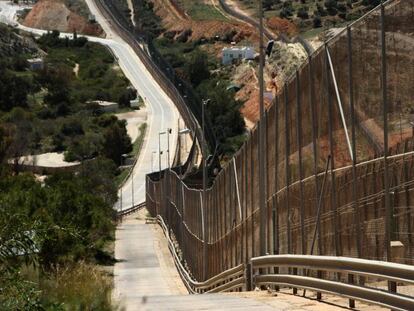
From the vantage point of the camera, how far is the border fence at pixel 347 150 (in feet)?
46.3

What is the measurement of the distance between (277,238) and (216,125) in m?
95.0

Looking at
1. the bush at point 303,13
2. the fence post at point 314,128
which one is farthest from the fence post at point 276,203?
the bush at point 303,13

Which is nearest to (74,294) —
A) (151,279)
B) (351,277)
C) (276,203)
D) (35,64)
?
(351,277)

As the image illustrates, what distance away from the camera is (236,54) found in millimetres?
156250

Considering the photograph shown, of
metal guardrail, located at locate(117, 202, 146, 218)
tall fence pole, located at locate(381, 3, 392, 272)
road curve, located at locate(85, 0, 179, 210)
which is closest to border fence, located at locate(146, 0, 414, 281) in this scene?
tall fence pole, located at locate(381, 3, 392, 272)

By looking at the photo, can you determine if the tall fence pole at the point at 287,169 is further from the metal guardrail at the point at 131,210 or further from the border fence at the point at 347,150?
the metal guardrail at the point at 131,210

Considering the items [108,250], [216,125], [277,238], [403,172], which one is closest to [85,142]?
[216,125]

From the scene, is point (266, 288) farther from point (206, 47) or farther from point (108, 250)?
point (206, 47)

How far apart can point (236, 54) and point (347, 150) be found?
461 ft

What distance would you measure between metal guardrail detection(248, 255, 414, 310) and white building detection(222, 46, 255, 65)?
445ft

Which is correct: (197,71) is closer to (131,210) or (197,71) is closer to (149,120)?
(149,120)

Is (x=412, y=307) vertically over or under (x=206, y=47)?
under

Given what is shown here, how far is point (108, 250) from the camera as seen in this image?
6675 centimetres

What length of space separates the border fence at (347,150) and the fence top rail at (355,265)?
494 millimetres
